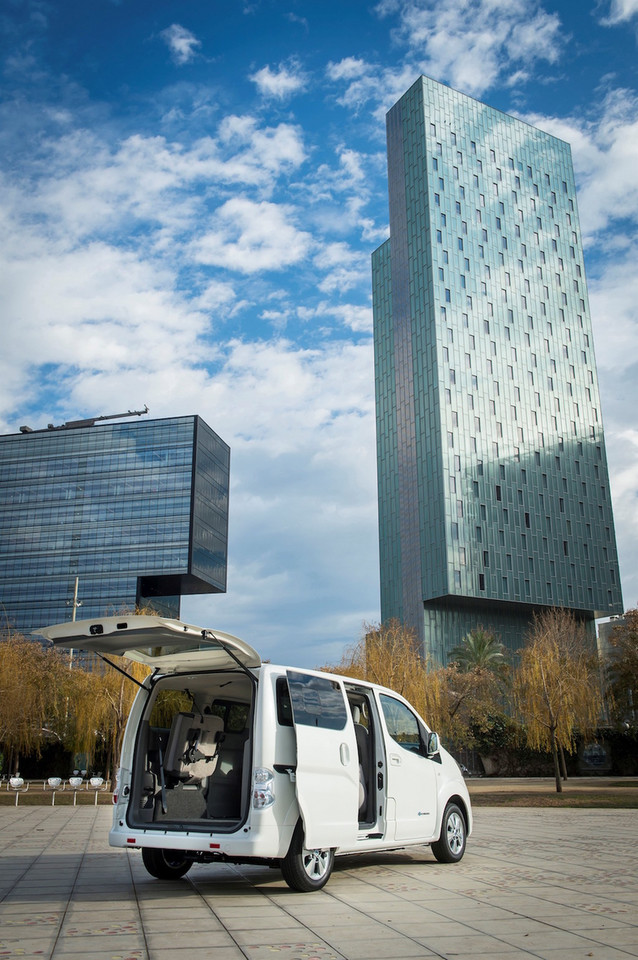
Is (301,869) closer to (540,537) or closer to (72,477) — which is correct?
(540,537)

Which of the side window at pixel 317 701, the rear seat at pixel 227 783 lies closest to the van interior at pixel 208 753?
the rear seat at pixel 227 783

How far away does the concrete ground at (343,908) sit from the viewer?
527cm

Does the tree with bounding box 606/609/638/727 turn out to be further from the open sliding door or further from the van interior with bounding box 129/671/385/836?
the open sliding door

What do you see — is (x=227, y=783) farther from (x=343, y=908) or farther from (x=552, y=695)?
(x=552, y=695)

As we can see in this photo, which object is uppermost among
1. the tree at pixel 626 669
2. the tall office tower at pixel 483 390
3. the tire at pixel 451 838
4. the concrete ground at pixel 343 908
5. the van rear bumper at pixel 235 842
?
the tall office tower at pixel 483 390

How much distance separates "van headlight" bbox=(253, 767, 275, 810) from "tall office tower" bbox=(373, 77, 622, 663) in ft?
189

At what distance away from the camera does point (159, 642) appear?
766 centimetres

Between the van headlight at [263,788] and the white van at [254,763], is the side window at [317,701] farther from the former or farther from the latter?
the van headlight at [263,788]

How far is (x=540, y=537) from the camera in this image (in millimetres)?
70000

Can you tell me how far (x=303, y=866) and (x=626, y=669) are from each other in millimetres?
31770

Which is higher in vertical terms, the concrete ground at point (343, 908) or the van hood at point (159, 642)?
the van hood at point (159, 642)

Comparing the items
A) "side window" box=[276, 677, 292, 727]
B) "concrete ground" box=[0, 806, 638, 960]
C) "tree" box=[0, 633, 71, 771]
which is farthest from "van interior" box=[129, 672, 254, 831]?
"tree" box=[0, 633, 71, 771]

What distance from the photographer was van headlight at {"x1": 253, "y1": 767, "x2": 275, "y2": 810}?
6.92 m

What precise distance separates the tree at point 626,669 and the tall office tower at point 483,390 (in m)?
25.9
